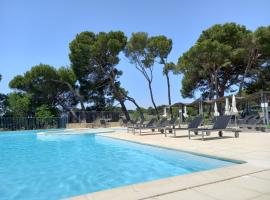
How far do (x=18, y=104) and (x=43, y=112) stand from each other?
2064mm

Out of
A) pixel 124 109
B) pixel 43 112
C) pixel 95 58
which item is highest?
pixel 95 58

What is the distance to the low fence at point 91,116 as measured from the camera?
2669 cm

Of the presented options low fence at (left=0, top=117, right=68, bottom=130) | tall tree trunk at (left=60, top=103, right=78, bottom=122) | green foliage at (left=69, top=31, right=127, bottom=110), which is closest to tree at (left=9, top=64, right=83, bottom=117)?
tall tree trunk at (left=60, top=103, right=78, bottom=122)

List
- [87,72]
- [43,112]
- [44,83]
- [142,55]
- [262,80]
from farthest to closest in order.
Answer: [87,72] < [44,83] < [142,55] < [43,112] < [262,80]

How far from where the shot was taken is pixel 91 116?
2681 centimetres

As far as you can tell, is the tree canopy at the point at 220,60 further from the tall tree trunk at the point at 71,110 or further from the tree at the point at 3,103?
the tree at the point at 3,103

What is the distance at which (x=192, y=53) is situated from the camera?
2273 centimetres

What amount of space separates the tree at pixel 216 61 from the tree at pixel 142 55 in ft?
8.40

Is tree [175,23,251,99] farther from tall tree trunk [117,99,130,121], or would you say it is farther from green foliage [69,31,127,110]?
tall tree trunk [117,99,130,121]

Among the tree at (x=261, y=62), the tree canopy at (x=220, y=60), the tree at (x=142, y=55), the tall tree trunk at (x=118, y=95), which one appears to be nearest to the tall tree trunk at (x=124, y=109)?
the tall tree trunk at (x=118, y=95)

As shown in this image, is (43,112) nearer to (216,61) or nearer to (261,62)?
(216,61)

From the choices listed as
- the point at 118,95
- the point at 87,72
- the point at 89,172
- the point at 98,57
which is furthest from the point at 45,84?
the point at 89,172

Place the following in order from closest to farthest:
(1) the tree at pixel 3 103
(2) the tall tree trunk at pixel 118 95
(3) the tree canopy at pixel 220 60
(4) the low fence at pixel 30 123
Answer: (3) the tree canopy at pixel 220 60 → (4) the low fence at pixel 30 123 → (1) the tree at pixel 3 103 → (2) the tall tree trunk at pixel 118 95

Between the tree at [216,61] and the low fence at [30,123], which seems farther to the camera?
the low fence at [30,123]
